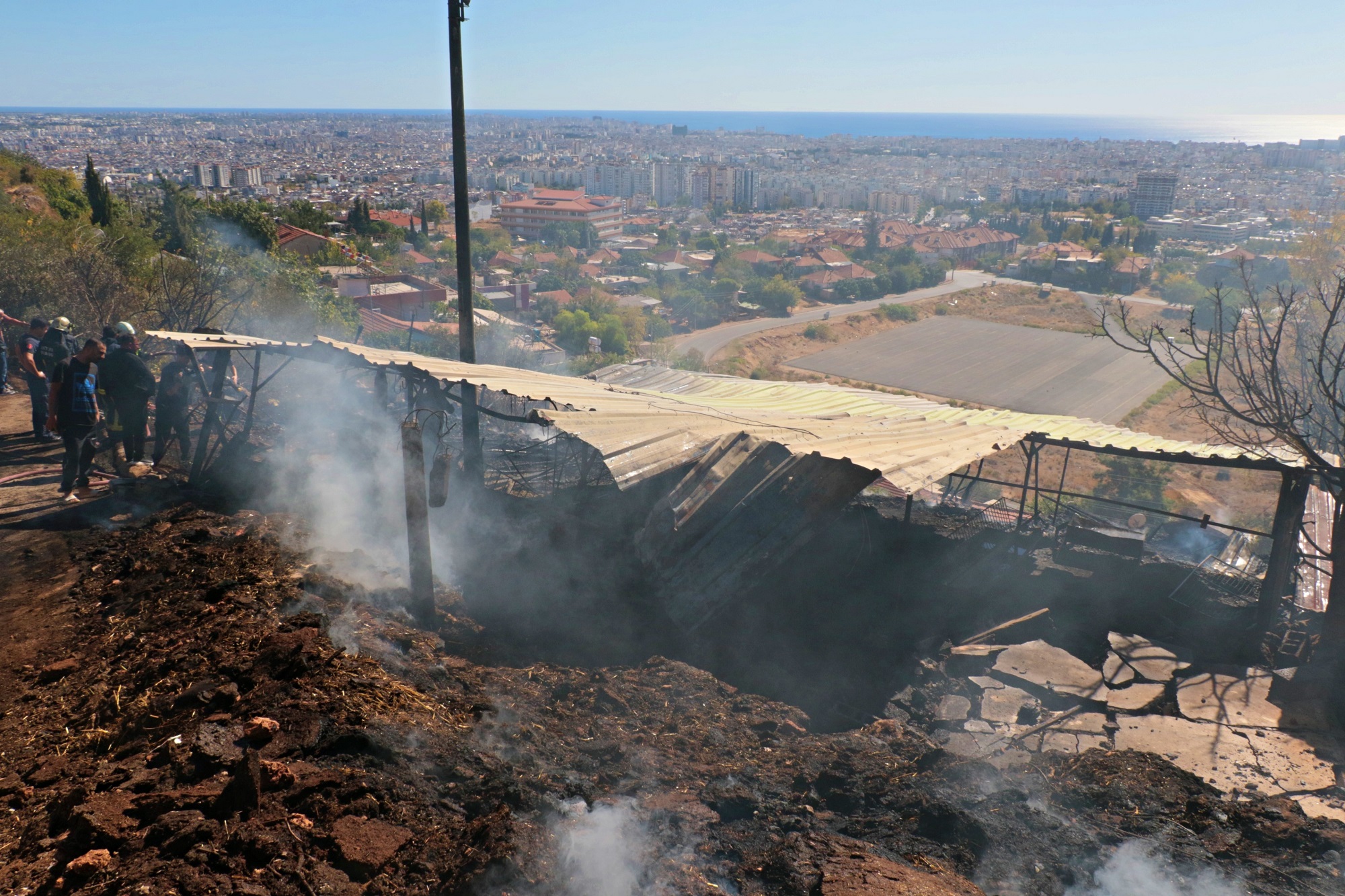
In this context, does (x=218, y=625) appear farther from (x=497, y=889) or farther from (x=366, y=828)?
(x=497, y=889)

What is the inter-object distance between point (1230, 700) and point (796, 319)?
2144 inches

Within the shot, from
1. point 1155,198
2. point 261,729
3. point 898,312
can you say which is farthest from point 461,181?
point 1155,198

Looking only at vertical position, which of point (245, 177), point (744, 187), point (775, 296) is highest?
point (744, 187)

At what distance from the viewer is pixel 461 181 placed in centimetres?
912

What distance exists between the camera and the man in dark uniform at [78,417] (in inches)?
288

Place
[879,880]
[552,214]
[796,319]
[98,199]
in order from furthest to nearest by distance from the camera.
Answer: [552,214]
[796,319]
[98,199]
[879,880]

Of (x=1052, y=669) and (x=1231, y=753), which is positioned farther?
(x=1052, y=669)

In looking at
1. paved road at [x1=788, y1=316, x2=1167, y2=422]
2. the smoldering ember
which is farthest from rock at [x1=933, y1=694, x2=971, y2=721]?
paved road at [x1=788, y1=316, x2=1167, y2=422]

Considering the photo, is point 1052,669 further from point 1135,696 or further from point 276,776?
point 276,776

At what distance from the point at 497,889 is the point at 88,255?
47.3 ft

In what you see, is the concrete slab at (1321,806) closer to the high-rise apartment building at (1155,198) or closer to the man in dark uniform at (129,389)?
the man in dark uniform at (129,389)

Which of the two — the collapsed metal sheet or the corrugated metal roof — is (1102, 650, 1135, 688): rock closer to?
the corrugated metal roof

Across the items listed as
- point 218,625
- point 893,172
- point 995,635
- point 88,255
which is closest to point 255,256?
point 88,255

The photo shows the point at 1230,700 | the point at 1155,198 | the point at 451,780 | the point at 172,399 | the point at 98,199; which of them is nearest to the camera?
the point at 451,780
